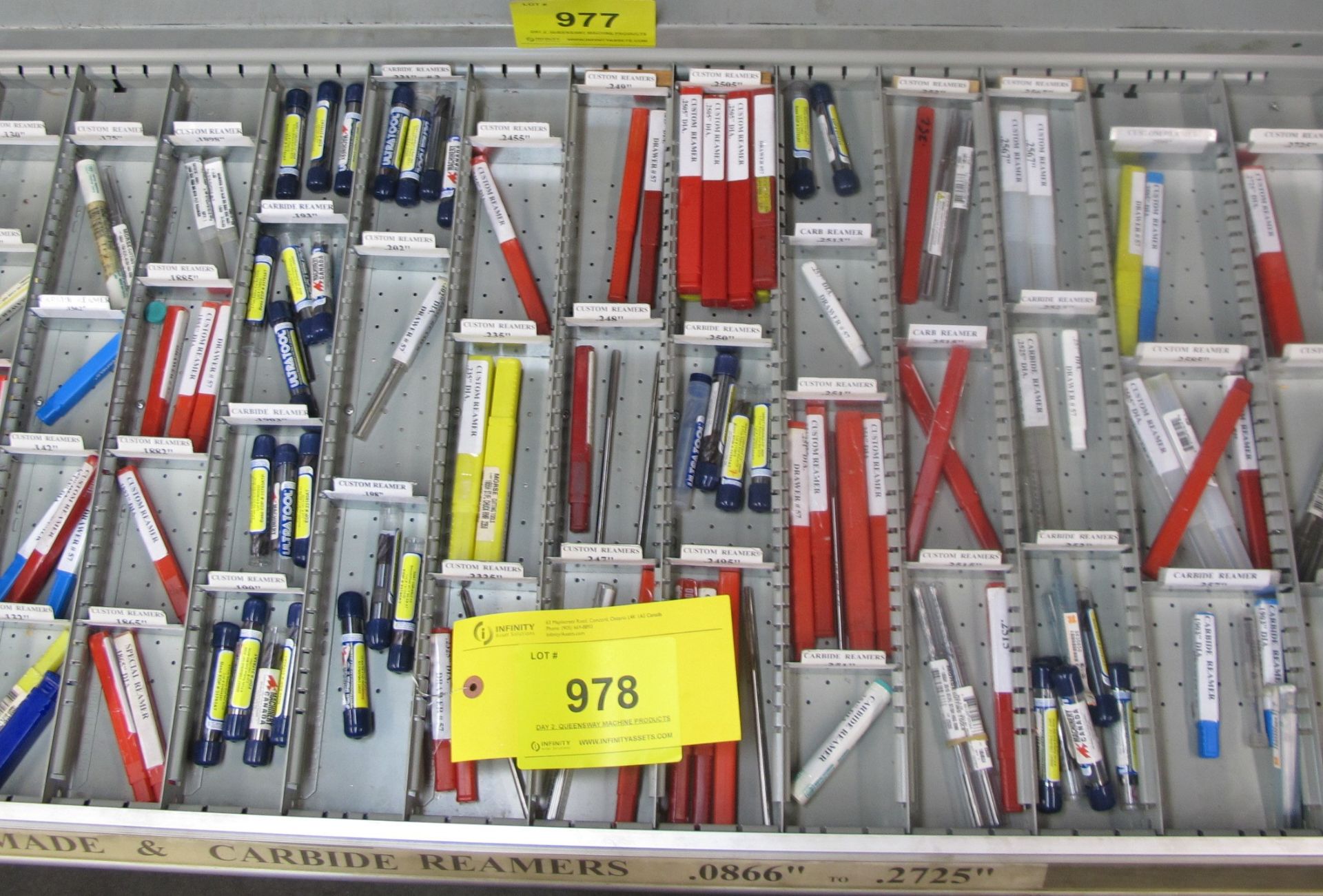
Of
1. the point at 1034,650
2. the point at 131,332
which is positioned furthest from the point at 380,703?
the point at 1034,650

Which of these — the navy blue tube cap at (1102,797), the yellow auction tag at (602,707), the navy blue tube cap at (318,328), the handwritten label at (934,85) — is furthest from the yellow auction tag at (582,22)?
the navy blue tube cap at (1102,797)

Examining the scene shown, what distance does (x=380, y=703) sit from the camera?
226 centimetres

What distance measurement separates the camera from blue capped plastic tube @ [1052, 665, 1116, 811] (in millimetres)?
2096

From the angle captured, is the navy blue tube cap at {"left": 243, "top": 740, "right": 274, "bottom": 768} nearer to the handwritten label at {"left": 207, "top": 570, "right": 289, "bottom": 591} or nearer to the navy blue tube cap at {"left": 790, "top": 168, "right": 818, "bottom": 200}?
the handwritten label at {"left": 207, "top": 570, "right": 289, "bottom": 591}

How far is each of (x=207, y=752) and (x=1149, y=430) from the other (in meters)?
2.37

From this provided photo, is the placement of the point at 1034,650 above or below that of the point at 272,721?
above

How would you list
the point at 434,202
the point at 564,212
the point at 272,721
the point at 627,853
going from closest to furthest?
the point at 627,853 < the point at 272,721 < the point at 564,212 < the point at 434,202

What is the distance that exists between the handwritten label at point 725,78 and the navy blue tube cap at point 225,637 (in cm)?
182

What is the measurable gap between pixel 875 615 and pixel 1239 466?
3.24ft

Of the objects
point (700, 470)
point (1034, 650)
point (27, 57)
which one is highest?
point (27, 57)

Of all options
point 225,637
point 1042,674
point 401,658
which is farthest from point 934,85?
point 225,637

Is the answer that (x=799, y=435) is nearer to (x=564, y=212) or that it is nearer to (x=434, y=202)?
(x=564, y=212)

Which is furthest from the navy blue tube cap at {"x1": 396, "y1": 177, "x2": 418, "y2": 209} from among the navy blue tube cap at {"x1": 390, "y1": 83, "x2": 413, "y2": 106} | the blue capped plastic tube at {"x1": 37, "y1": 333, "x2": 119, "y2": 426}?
the blue capped plastic tube at {"x1": 37, "y1": 333, "x2": 119, "y2": 426}

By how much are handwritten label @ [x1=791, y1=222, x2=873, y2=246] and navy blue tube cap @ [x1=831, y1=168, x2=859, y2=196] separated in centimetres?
16
